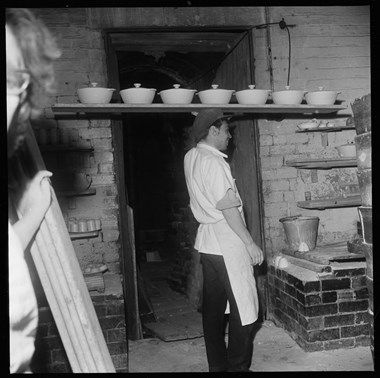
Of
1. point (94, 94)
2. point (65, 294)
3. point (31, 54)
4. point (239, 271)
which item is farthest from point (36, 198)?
point (94, 94)

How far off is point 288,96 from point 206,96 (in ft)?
2.41

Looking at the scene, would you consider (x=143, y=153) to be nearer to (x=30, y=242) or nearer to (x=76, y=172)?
(x=76, y=172)

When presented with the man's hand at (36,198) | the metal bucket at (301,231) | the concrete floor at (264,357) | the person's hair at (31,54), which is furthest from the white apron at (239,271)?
the person's hair at (31,54)

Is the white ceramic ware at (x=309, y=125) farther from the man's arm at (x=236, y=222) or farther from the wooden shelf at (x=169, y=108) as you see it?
the man's arm at (x=236, y=222)

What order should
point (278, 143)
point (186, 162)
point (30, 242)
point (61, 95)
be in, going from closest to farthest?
point (30, 242) → point (186, 162) → point (61, 95) → point (278, 143)

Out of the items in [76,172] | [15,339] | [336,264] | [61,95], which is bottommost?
[336,264]

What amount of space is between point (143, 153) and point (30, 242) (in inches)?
279

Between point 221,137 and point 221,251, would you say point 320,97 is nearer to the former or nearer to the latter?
point 221,137

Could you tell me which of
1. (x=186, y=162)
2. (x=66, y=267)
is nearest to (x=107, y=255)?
(x=186, y=162)

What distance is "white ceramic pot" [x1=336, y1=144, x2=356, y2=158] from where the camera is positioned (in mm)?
3986

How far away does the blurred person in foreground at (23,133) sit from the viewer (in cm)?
136

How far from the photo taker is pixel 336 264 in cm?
358

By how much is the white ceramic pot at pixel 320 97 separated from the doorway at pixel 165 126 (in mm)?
588

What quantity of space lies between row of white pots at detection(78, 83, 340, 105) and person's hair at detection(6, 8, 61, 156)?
1.88m
